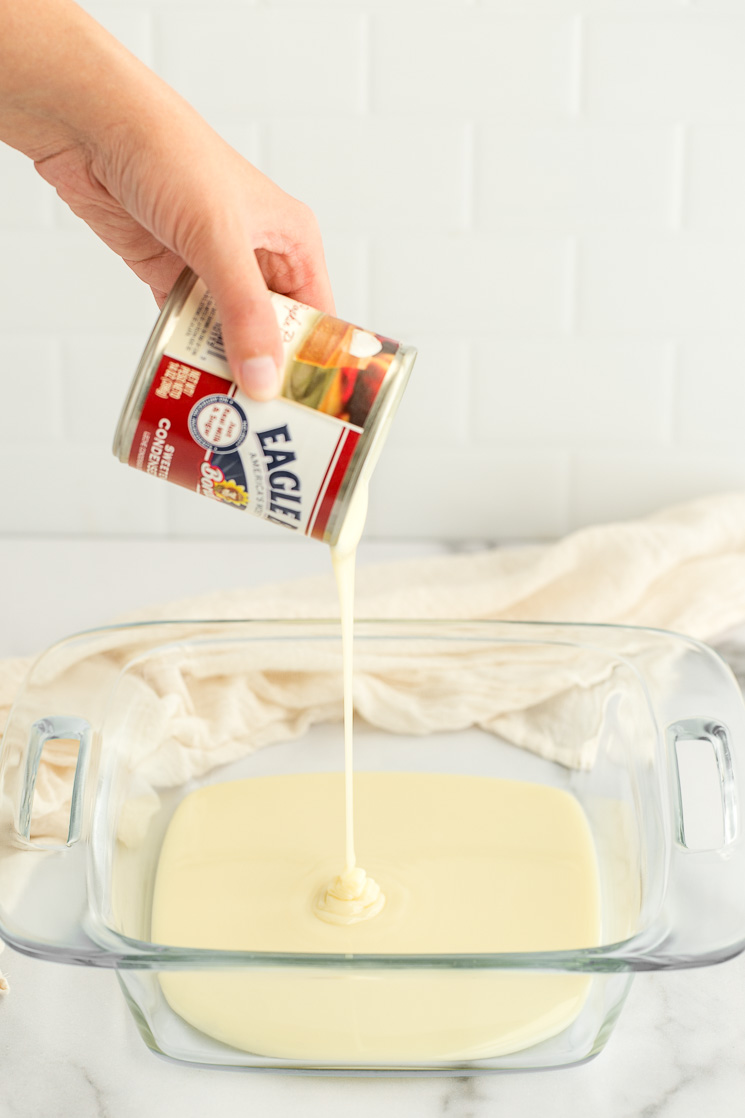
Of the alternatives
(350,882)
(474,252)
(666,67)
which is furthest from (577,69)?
(350,882)

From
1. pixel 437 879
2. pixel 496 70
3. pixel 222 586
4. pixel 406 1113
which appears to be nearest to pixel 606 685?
pixel 437 879

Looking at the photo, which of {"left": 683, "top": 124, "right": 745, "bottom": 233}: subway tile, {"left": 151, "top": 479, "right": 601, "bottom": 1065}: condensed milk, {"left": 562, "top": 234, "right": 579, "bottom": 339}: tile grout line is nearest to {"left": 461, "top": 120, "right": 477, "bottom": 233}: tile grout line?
{"left": 562, "top": 234, "right": 579, "bottom": 339}: tile grout line

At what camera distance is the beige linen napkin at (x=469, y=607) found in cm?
78

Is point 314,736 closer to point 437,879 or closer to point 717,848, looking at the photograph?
point 437,879

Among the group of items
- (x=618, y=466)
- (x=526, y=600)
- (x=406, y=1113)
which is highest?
(x=618, y=466)

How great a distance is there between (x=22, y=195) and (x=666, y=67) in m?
0.64

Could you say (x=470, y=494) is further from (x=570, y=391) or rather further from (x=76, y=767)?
(x=76, y=767)

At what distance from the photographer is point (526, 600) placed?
988mm

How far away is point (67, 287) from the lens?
111 cm

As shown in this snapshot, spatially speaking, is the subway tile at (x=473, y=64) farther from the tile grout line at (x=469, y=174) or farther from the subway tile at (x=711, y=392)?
the subway tile at (x=711, y=392)

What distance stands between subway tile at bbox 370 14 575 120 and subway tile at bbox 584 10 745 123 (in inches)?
1.2

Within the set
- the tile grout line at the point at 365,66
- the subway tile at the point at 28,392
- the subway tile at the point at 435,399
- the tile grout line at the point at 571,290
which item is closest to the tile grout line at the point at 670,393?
the tile grout line at the point at 571,290

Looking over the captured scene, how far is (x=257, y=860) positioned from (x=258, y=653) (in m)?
0.16

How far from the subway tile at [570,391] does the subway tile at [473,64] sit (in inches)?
9.1
